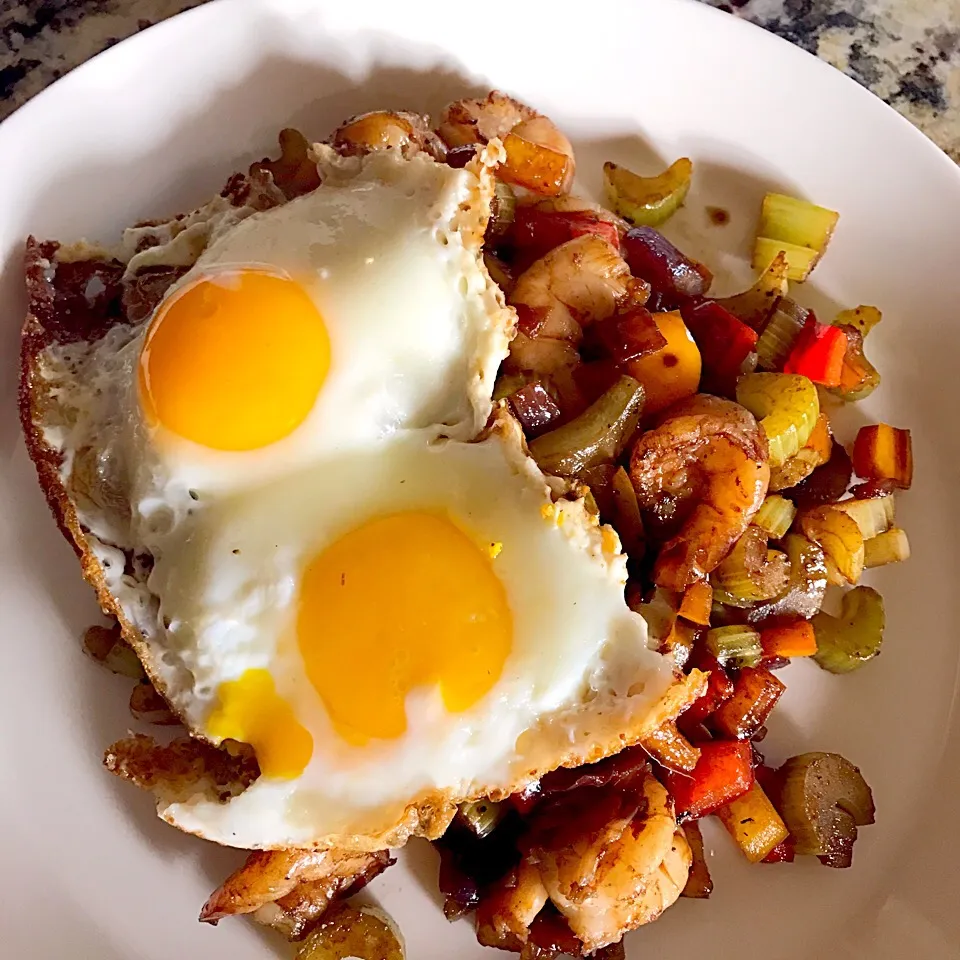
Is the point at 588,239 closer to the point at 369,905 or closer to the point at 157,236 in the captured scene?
the point at 157,236

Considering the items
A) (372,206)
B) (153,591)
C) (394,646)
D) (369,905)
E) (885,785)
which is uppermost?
(372,206)

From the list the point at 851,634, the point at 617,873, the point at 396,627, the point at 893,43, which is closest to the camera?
the point at 396,627

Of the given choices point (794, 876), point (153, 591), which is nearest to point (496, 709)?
point (153, 591)

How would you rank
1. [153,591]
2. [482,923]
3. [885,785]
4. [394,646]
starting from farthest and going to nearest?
[885,785]
[482,923]
[153,591]
[394,646]

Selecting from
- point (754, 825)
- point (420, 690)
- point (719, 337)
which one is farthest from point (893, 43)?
point (420, 690)

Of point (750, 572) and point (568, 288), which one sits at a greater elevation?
point (568, 288)

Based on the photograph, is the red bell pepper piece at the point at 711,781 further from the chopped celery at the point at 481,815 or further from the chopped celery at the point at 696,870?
the chopped celery at the point at 481,815

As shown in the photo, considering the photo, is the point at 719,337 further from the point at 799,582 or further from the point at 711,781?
the point at 711,781

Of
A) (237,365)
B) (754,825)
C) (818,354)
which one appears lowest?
(754,825)
